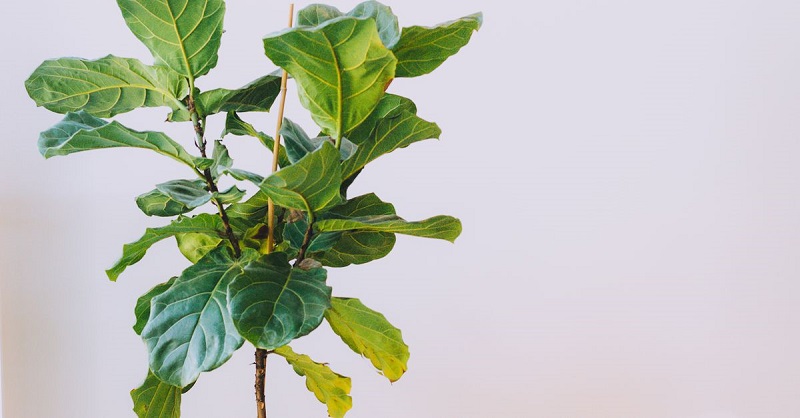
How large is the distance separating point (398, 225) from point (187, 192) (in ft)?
0.82

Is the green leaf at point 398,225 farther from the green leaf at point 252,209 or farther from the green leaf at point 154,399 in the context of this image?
the green leaf at point 154,399

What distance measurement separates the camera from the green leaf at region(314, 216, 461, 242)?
2.69 feet

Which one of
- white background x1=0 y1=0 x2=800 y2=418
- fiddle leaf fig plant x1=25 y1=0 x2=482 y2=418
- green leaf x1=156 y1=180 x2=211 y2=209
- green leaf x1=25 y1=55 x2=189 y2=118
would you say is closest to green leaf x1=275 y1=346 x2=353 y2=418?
fiddle leaf fig plant x1=25 y1=0 x2=482 y2=418

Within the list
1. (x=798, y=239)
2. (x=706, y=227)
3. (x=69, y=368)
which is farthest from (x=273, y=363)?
(x=798, y=239)

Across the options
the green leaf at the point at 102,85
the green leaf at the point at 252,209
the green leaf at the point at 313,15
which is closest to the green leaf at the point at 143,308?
the green leaf at the point at 252,209

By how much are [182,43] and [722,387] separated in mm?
1299

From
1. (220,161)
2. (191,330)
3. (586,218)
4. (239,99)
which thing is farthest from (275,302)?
(586,218)

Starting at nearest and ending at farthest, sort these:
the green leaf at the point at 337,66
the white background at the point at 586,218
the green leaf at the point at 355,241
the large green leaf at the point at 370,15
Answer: the green leaf at the point at 337,66, the large green leaf at the point at 370,15, the green leaf at the point at 355,241, the white background at the point at 586,218

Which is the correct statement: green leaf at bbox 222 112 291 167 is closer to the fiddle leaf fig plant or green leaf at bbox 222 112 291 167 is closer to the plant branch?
the fiddle leaf fig plant

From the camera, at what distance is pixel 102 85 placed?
2.99ft

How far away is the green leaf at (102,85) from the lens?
2.93 feet

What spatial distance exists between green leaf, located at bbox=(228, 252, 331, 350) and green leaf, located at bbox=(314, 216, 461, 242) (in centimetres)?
5

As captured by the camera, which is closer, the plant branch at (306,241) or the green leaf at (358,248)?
the plant branch at (306,241)

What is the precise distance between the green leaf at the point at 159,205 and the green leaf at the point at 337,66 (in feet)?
0.75
